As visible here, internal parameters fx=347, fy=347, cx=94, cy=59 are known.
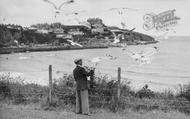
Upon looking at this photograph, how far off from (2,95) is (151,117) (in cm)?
532

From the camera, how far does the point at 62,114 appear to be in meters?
9.59

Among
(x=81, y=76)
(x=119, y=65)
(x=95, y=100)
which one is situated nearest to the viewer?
(x=81, y=76)

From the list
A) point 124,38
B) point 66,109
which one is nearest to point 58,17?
point 124,38

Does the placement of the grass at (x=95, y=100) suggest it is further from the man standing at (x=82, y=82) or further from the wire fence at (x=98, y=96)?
the man standing at (x=82, y=82)

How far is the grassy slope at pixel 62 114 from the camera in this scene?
30.0 ft

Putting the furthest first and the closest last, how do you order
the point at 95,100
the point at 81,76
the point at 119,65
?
the point at 119,65 < the point at 95,100 < the point at 81,76

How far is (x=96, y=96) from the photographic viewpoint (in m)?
11.0

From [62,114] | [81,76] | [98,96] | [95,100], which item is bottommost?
[62,114]

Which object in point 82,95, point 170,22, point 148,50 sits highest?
point 170,22

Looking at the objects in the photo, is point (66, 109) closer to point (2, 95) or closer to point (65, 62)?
point (2, 95)

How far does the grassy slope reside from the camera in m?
9.14

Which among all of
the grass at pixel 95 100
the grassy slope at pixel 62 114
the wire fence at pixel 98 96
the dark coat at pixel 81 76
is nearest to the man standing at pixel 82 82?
the dark coat at pixel 81 76

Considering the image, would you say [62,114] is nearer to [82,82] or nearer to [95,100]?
[82,82]

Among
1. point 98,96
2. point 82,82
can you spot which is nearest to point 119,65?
point 98,96
